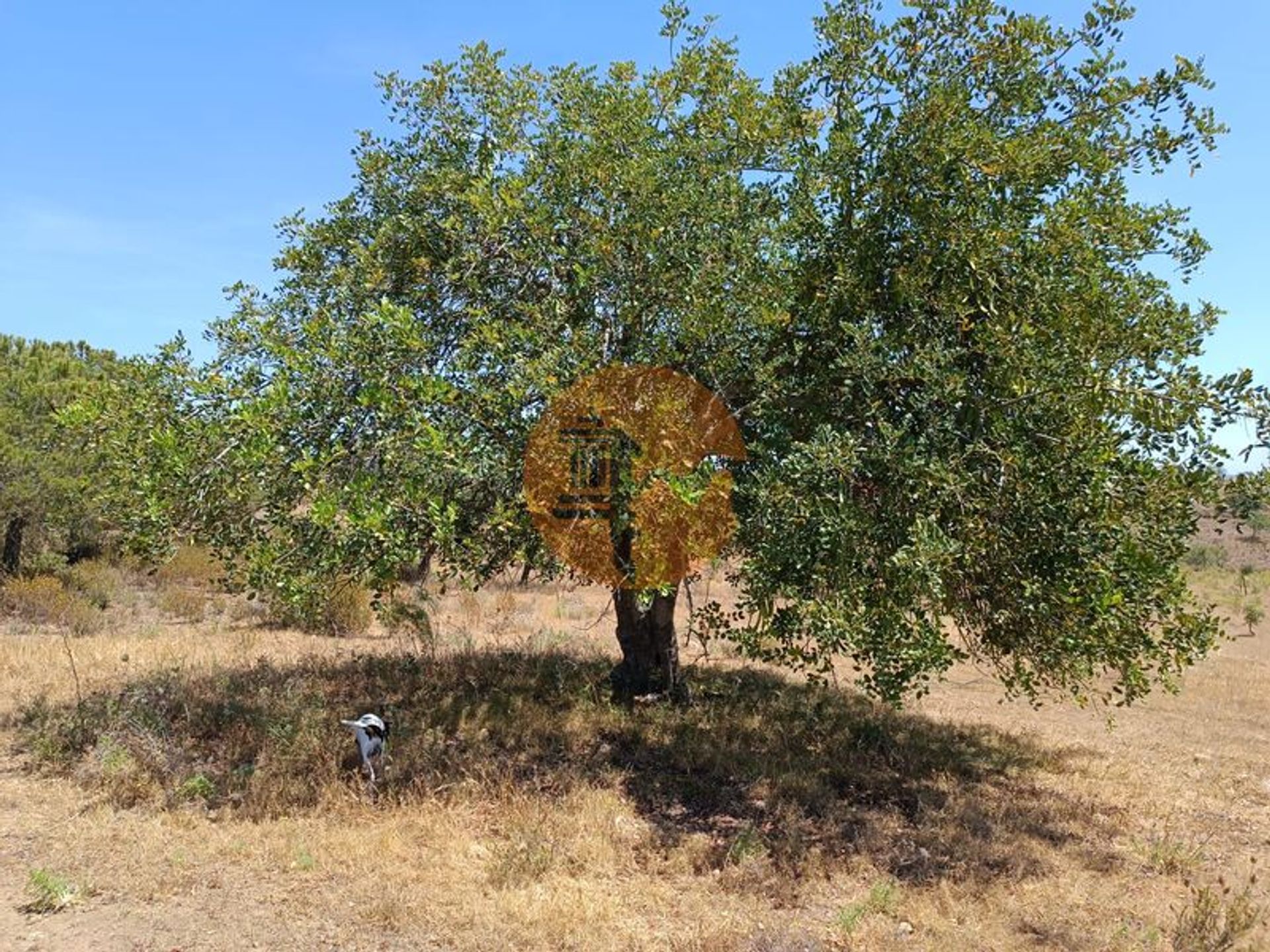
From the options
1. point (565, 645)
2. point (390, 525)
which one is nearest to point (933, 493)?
point (390, 525)

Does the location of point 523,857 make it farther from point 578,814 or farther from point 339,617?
point 339,617

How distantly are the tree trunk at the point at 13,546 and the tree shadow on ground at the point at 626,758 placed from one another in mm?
11818

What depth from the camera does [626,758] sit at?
9812mm

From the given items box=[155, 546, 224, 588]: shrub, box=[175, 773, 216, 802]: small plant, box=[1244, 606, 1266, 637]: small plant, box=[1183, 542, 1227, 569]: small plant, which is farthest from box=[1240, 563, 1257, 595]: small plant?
box=[175, 773, 216, 802]: small plant

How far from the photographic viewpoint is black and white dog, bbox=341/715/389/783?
8.19 m

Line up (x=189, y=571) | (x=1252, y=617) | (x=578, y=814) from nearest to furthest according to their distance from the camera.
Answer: (x=578, y=814) < (x=189, y=571) < (x=1252, y=617)

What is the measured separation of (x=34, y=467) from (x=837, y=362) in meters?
19.4

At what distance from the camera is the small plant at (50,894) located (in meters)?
5.90

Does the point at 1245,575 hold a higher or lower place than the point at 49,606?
lower

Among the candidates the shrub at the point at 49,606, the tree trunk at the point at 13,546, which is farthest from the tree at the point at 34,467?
the shrub at the point at 49,606

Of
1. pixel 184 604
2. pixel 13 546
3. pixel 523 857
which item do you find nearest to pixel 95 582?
pixel 13 546

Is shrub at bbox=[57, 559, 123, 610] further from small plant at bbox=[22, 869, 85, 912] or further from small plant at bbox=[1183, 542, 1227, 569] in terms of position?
small plant at bbox=[1183, 542, 1227, 569]

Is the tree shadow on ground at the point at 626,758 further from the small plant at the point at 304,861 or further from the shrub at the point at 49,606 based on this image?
the shrub at the point at 49,606

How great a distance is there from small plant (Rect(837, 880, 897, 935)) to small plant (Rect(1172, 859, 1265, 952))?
1882 mm
